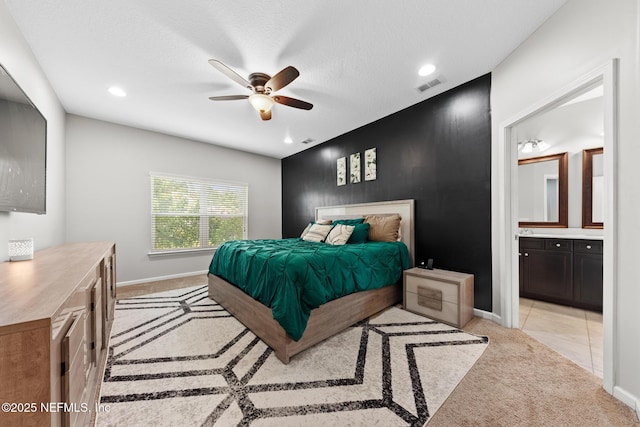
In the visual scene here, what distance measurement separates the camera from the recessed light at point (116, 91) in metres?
2.74

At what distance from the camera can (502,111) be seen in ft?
7.75

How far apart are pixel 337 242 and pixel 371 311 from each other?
36.9 inches

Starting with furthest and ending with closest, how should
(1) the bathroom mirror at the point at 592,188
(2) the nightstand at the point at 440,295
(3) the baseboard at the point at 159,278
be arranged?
(3) the baseboard at the point at 159,278 < (1) the bathroom mirror at the point at 592,188 < (2) the nightstand at the point at 440,295

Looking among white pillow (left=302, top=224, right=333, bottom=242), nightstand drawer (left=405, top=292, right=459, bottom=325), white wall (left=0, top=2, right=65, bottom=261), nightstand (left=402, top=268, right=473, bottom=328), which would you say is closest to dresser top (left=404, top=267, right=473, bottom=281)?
nightstand (left=402, top=268, right=473, bottom=328)

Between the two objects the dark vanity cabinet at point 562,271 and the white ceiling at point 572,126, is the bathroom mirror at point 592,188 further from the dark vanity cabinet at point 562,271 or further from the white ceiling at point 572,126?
the dark vanity cabinet at point 562,271

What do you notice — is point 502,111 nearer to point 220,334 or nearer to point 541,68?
point 541,68

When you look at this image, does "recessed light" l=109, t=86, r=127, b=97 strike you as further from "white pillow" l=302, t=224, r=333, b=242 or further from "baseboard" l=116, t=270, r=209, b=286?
"white pillow" l=302, t=224, r=333, b=242

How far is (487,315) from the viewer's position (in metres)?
2.51

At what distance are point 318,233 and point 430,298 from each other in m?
1.72

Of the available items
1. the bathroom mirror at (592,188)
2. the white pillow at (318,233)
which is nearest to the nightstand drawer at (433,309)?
the white pillow at (318,233)

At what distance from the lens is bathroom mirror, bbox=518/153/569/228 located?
3254 millimetres

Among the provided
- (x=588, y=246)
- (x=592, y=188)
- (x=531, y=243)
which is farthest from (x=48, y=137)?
(x=592, y=188)

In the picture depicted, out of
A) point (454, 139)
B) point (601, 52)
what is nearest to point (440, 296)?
point (454, 139)

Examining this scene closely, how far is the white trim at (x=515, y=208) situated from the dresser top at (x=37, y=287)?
2727 millimetres
